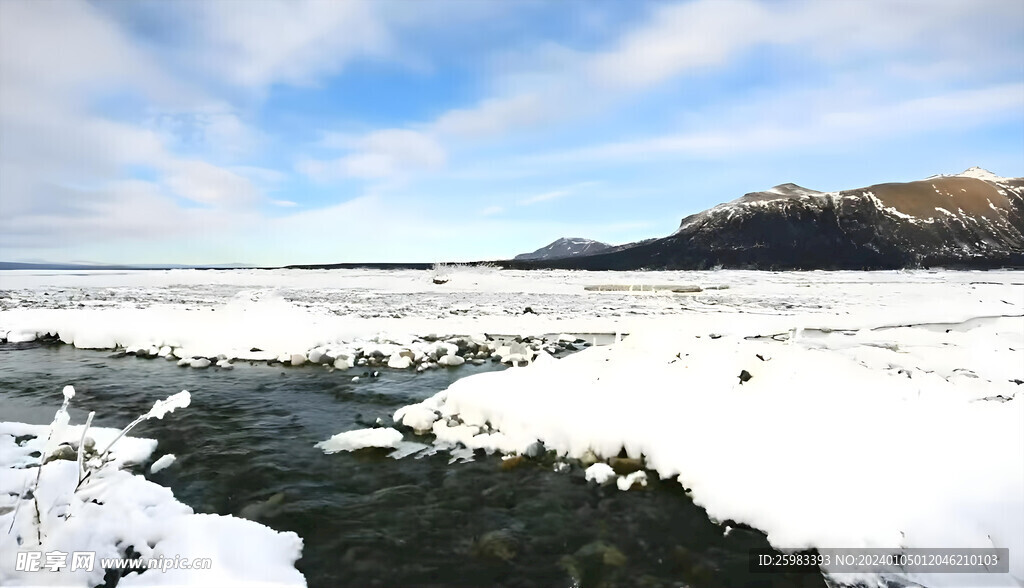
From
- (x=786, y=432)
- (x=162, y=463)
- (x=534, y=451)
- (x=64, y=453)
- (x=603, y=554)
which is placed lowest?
(x=603, y=554)

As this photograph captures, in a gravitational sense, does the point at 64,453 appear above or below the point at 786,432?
below

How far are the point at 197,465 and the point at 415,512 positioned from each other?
133 inches

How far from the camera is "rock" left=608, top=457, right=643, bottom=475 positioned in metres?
6.61

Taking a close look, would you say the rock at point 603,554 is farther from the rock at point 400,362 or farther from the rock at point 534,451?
the rock at point 400,362

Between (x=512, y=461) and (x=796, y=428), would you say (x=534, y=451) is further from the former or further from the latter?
(x=796, y=428)

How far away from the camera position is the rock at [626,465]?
6.61 metres

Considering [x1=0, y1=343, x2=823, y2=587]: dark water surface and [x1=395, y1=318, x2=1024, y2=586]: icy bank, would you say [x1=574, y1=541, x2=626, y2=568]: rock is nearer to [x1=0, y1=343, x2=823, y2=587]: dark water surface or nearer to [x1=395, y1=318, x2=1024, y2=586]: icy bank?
[x1=0, y1=343, x2=823, y2=587]: dark water surface

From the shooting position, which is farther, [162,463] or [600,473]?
[162,463]

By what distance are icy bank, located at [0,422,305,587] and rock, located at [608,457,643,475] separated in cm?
390

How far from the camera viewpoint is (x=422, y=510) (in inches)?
224

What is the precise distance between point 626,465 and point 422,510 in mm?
2710

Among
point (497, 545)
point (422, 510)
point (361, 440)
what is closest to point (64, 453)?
point (361, 440)

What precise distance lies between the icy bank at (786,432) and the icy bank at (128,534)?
11.4ft

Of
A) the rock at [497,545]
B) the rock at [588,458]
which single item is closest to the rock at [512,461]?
the rock at [588,458]
